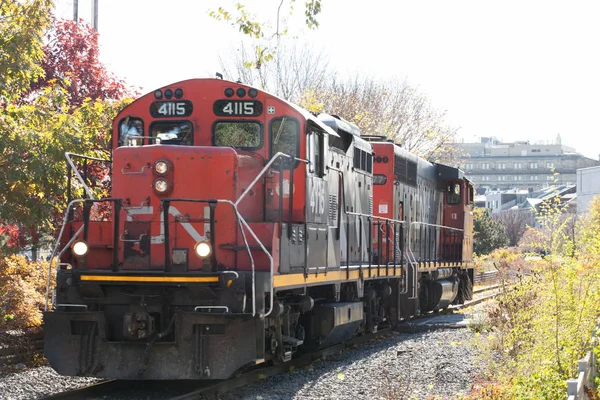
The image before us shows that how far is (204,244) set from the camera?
8602mm

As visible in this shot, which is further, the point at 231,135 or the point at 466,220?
the point at 466,220

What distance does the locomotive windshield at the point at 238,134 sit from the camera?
9.76 metres

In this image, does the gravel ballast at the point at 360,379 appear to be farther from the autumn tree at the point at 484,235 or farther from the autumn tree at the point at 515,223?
the autumn tree at the point at 515,223

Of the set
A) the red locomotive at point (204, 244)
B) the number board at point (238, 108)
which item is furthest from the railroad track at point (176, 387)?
the number board at point (238, 108)

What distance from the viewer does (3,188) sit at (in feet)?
37.2

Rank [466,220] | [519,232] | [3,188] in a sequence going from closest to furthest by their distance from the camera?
1. [3,188]
2. [466,220]
3. [519,232]

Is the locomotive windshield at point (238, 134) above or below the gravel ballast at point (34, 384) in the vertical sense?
above

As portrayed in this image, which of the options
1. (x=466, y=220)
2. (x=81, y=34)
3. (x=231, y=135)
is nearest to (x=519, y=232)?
(x=466, y=220)

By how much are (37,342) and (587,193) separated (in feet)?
218

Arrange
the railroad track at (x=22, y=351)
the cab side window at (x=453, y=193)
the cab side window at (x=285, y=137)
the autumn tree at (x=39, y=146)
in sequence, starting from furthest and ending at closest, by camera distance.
→ 1. the cab side window at (x=453, y=193)
2. the autumn tree at (x=39, y=146)
3. the railroad track at (x=22, y=351)
4. the cab side window at (x=285, y=137)

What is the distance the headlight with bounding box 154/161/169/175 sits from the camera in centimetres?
897

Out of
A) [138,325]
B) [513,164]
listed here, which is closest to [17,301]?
[138,325]

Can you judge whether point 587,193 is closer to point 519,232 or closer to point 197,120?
point 519,232

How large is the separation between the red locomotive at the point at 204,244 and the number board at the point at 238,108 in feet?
0.04
